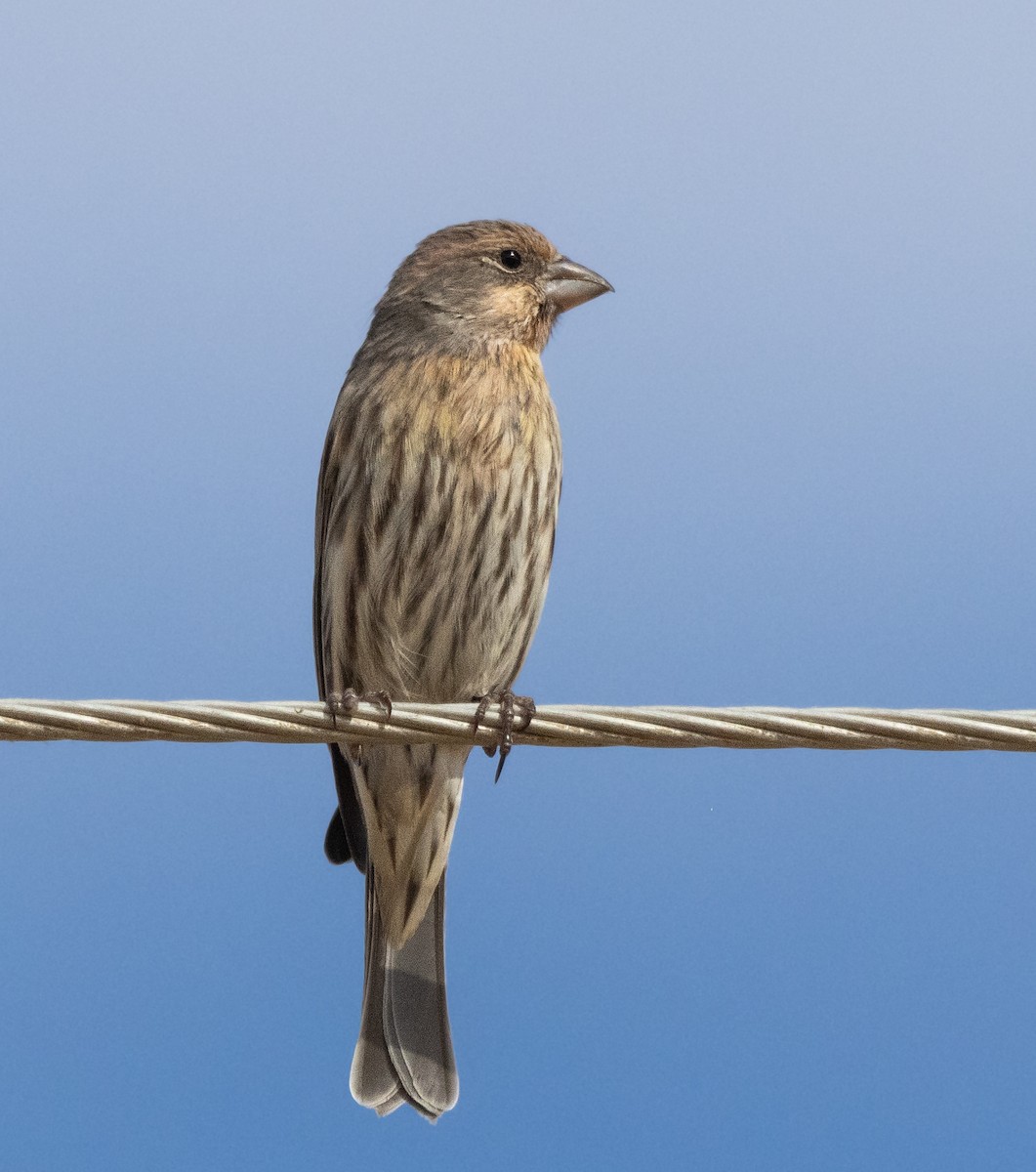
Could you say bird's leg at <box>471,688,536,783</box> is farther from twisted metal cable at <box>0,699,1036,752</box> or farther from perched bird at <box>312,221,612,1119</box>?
perched bird at <box>312,221,612,1119</box>

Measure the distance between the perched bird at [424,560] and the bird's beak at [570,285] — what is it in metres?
0.02

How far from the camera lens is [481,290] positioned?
20.6ft

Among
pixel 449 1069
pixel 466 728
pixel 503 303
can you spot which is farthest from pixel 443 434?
pixel 449 1069

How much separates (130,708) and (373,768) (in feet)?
7.33

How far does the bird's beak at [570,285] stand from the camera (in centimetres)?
646

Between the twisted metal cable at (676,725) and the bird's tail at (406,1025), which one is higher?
the twisted metal cable at (676,725)

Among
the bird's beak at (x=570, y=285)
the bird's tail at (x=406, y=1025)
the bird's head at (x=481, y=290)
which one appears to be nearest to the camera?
the bird's tail at (x=406, y=1025)

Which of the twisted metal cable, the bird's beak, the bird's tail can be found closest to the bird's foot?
the twisted metal cable

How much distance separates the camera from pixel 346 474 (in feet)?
18.3

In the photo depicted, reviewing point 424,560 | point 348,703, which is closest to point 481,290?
point 424,560

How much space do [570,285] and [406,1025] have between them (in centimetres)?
293

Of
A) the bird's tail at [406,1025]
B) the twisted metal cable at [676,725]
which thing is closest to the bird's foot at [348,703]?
the twisted metal cable at [676,725]

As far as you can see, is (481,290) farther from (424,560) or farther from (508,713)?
(508,713)

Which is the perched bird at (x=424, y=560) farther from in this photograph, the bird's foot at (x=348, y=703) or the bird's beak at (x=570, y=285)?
the bird's foot at (x=348, y=703)
